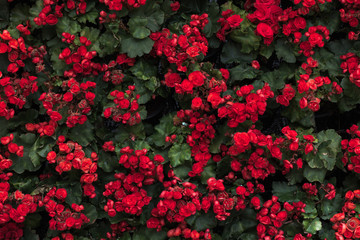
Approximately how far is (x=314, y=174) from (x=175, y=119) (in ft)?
2.68

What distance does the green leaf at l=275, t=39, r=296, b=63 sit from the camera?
2.27 m

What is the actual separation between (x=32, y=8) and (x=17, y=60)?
12.3 inches

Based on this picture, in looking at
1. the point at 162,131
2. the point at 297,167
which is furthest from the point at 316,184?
the point at 162,131

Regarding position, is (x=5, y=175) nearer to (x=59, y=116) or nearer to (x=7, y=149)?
(x=7, y=149)

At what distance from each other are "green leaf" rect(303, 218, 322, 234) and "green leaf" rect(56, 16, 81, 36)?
64.5 inches

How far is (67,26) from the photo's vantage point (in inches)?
87.7

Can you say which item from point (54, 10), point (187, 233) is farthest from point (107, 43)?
point (187, 233)

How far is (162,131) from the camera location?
7.45 ft

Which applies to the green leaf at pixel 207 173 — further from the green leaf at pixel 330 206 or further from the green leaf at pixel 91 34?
the green leaf at pixel 91 34

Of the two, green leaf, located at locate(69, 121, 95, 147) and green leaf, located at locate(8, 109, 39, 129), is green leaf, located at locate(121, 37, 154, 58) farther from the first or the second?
green leaf, located at locate(8, 109, 39, 129)

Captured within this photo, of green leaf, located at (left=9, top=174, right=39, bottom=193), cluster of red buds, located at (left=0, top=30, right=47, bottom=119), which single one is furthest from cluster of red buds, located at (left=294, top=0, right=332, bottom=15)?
green leaf, located at (left=9, top=174, right=39, bottom=193)

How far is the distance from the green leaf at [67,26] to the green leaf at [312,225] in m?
1.64

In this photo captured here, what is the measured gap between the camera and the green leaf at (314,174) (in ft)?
7.04

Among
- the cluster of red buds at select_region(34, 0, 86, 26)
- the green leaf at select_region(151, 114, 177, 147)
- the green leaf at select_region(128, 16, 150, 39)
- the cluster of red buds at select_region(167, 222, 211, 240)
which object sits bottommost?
the cluster of red buds at select_region(167, 222, 211, 240)
